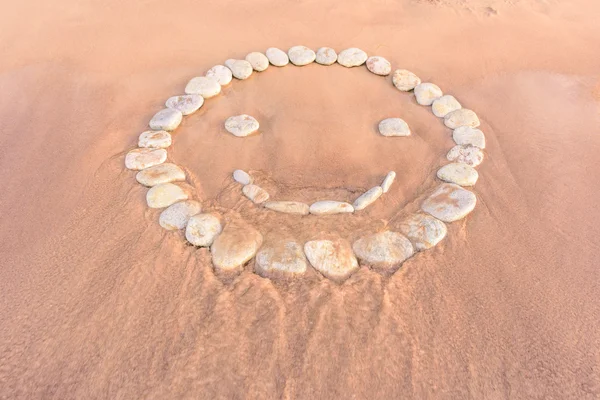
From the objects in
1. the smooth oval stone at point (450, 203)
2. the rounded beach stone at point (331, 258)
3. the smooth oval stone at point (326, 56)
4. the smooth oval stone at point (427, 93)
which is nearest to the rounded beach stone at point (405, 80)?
the smooth oval stone at point (427, 93)

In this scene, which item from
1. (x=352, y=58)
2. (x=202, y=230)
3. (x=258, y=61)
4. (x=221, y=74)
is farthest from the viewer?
(x=352, y=58)

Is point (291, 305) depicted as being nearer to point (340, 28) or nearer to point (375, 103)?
point (375, 103)

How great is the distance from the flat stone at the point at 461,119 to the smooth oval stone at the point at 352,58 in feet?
3.84

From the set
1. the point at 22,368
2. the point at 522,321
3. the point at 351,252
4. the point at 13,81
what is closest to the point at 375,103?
the point at 351,252

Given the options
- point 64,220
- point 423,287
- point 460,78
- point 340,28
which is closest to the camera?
point 423,287

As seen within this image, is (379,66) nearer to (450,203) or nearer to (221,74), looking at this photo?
(221,74)

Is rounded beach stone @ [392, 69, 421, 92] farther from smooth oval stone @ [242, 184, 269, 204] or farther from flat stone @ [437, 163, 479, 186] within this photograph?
smooth oval stone @ [242, 184, 269, 204]

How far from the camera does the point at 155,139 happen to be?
3.10 metres

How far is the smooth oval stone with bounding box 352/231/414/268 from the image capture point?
2.31 m

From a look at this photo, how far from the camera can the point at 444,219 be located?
8.39ft

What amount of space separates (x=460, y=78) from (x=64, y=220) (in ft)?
12.5

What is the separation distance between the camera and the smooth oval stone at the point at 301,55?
4012mm

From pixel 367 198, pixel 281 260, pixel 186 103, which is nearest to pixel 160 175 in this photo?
pixel 186 103

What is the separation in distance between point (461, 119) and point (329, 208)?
5.41 feet
